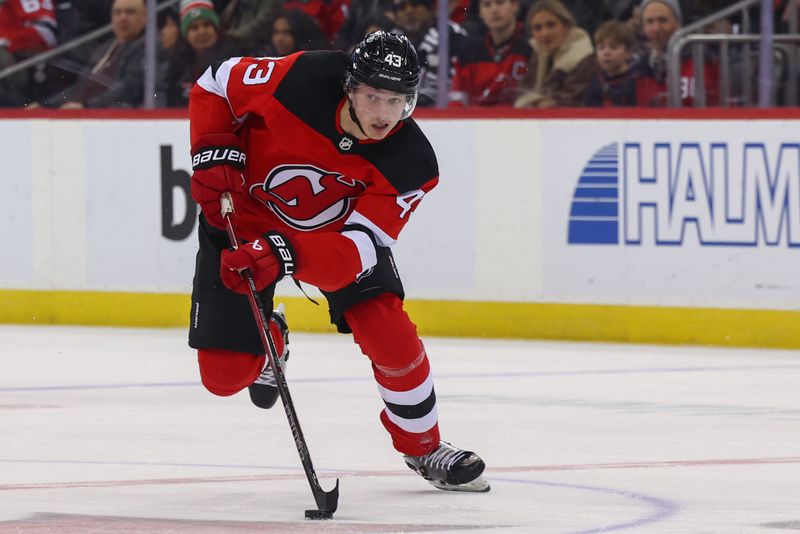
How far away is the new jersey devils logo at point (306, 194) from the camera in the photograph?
4.75 meters

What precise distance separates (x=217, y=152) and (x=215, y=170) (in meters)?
0.06

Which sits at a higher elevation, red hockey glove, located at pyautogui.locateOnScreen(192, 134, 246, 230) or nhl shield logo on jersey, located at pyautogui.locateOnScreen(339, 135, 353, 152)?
nhl shield logo on jersey, located at pyautogui.locateOnScreen(339, 135, 353, 152)

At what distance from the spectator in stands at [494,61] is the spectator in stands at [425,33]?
7 centimetres

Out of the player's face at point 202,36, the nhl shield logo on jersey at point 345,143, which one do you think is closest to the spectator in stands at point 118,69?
the player's face at point 202,36

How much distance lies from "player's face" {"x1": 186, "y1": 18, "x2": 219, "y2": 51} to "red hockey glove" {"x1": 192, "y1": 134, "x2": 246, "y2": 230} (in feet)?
15.7

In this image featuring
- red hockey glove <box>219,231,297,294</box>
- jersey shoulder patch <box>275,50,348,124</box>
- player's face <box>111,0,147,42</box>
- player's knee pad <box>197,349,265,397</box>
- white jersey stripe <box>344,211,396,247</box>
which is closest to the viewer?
red hockey glove <box>219,231,297,294</box>

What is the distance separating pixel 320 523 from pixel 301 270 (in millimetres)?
634

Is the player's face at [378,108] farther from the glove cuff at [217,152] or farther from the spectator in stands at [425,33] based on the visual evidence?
the spectator in stands at [425,33]

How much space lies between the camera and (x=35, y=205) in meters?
9.61

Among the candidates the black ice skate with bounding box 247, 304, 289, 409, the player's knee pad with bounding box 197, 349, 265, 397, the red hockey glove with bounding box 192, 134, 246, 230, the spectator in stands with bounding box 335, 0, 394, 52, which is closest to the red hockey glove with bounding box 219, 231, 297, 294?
the red hockey glove with bounding box 192, 134, 246, 230

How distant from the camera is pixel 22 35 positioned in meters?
9.96

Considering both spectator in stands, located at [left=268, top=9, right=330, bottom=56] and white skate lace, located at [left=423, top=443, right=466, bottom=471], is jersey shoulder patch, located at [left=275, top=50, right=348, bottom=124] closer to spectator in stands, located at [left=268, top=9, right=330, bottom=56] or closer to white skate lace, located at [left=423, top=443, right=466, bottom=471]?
white skate lace, located at [left=423, top=443, right=466, bottom=471]

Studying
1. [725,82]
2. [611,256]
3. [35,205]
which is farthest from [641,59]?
[35,205]

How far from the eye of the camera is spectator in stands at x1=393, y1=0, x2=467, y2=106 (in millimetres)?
8812
